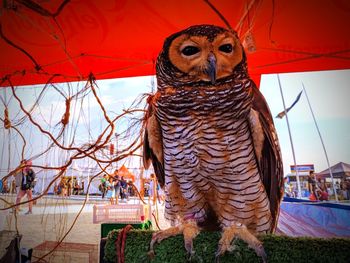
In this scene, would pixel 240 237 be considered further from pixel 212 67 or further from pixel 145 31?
pixel 145 31

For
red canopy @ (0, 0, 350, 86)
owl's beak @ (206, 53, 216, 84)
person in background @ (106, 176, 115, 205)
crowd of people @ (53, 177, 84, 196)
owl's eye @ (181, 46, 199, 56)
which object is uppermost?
red canopy @ (0, 0, 350, 86)

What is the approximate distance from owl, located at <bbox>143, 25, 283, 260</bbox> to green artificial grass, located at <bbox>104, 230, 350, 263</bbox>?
0.04 metres

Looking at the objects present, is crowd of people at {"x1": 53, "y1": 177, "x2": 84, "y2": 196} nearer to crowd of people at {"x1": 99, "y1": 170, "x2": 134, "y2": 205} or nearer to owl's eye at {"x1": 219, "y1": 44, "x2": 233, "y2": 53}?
crowd of people at {"x1": 99, "y1": 170, "x2": 134, "y2": 205}

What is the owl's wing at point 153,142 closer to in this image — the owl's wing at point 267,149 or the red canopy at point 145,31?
the owl's wing at point 267,149

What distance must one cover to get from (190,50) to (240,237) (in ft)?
2.71

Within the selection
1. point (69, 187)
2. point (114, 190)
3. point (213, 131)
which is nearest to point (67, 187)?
point (69, 187)

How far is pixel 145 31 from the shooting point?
1396 millimetres

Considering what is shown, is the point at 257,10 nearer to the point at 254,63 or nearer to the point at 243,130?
the point at 254,63

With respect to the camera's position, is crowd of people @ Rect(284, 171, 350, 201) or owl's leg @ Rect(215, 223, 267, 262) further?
crowd of people @ Rect(284, 171, 350, 201)

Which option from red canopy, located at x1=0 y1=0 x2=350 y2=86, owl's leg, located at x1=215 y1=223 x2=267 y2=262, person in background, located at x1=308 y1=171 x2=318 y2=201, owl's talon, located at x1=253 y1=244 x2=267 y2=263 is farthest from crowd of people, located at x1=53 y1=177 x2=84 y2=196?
person in background, located at x1=308 y1=171 x2=318 y2=201

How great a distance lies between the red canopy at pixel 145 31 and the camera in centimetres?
122

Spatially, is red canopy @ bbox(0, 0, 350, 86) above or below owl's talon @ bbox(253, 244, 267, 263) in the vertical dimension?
above

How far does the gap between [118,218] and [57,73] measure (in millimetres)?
1578

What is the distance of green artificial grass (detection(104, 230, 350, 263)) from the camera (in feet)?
2.15
